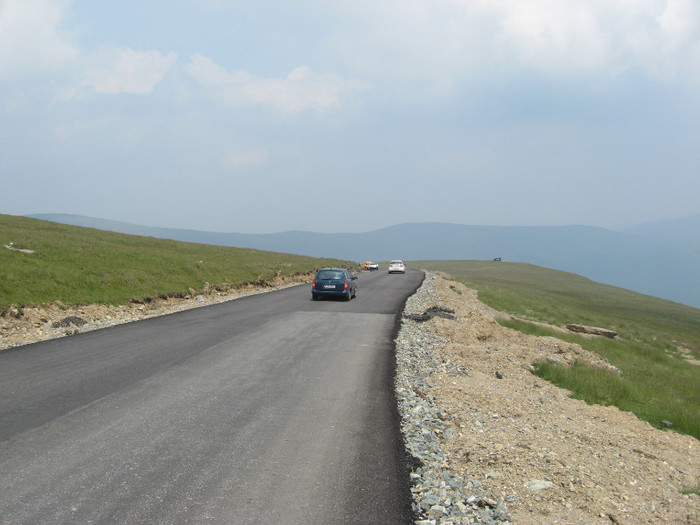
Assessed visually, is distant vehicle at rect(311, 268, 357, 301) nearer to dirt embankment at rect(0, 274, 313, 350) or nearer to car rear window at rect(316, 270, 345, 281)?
car rear window at rect(316, 270, 345, 281)

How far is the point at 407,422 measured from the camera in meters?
8.17

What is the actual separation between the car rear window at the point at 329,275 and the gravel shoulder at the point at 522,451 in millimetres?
13870

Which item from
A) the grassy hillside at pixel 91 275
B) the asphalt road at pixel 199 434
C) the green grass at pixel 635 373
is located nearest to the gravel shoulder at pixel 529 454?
the asphalt road at pixel 199 434

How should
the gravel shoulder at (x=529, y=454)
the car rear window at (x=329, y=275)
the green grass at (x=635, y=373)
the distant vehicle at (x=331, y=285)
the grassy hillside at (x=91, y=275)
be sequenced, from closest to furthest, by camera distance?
the gravel shoulder at (x=529, y=454)
the green grass at (x=635, y=373)
the grassy hillside at (x=91, y=275)
the distant vehicle at (x=331, y=285)
the car rear window at (x=329, y=275)

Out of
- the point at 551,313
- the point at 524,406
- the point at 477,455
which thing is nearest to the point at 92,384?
the point at 477,455

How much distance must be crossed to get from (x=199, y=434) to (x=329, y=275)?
20.9m

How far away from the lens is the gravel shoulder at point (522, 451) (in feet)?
18.0

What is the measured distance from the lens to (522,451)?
690 centimetres

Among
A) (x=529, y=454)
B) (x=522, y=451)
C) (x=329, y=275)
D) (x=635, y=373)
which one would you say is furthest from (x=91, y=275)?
(x=635, y=373)

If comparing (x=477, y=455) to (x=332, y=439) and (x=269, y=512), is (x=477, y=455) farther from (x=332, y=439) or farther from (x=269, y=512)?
(x=269, y=512)

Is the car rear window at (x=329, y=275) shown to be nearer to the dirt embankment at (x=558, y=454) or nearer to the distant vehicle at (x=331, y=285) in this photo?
the distant vehicle at (x=331, y=285)

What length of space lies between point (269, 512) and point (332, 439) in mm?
2265

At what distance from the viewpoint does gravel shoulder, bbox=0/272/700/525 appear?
547 cm

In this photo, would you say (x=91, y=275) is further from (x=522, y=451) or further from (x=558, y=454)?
(x=558, y=454)
